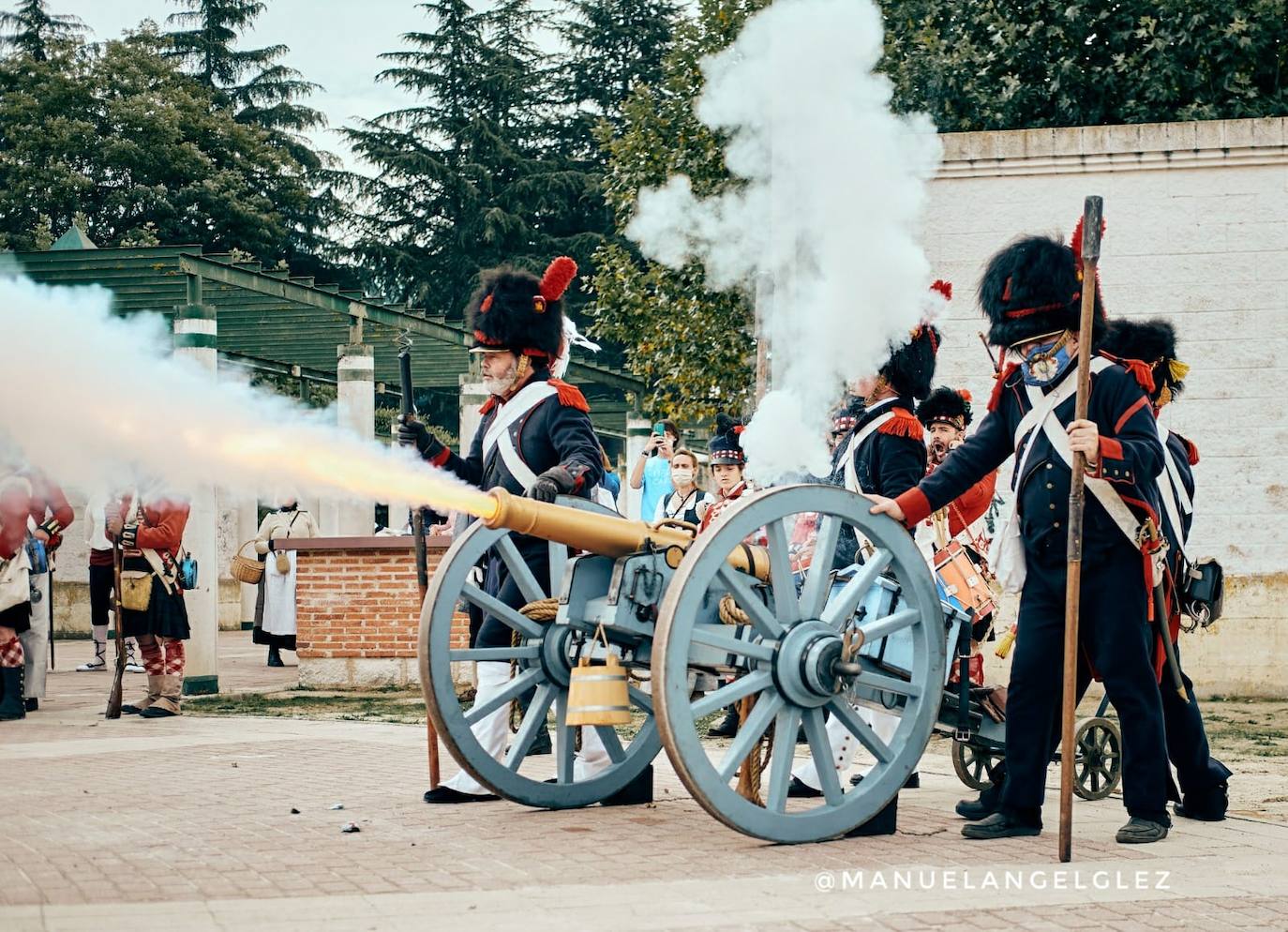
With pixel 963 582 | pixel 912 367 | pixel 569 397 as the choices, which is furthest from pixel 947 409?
pixel 569 397

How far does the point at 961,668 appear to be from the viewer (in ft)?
Result: 22.0

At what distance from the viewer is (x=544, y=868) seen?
552cm

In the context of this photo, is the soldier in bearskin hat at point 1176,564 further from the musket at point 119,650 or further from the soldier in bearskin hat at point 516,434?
the musket at point 119,650

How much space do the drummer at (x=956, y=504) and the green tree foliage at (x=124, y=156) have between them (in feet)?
92.1

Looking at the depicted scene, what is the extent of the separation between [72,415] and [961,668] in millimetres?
3364

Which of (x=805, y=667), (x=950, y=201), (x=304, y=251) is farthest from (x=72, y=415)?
(x=304, y=251)

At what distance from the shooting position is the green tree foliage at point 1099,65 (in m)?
14.8

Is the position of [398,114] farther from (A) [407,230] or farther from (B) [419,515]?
(B) [419,515]

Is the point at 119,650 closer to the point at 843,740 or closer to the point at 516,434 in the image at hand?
the point at 516,434

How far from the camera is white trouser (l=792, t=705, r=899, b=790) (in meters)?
6.74

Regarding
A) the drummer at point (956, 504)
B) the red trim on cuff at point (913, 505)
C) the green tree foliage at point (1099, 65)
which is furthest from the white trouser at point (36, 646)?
the green tree foliage at point (1099, 65)

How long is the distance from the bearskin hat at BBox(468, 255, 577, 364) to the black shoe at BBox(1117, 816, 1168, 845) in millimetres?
3100

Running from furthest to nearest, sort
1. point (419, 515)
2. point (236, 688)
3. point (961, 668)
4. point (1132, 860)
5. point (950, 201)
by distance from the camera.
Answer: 1. point (236, 688)
2. point (950, 201)
3. point (419, 515)
4. point (961, 668)
5. point (1132, 860)

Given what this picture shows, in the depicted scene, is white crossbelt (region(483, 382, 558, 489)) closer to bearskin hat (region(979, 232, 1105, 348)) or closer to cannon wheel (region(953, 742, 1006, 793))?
bearskin hat (region(979, 232, 1105, 348))
